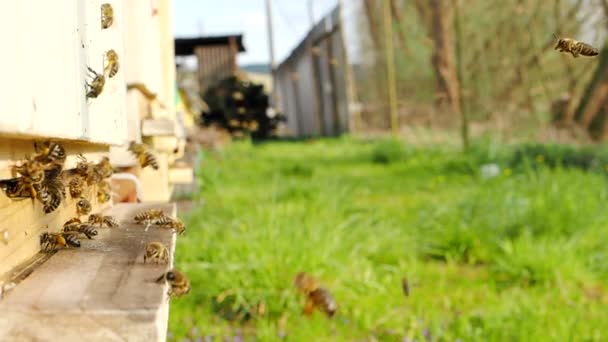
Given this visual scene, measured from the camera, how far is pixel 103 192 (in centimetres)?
179

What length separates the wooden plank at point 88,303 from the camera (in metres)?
0.76

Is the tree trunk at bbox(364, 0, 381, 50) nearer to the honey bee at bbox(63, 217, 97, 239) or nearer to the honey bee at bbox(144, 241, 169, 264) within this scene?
the honey bee at bbox(63, 217, 97, 239)

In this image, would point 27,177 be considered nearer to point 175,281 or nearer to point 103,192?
point 175,281

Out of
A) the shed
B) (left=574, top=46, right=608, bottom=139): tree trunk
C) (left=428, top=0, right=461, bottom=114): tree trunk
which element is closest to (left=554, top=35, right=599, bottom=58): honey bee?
(left=574, top=46, right=608, bottom=139): tree trunk

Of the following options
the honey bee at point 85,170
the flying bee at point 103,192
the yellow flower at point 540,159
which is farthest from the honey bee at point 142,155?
the yellow flower at point 540,159

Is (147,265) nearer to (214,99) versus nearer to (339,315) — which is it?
(339,315)

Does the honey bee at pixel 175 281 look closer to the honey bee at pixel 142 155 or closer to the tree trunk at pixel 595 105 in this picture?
the honey bee at pixel 142 155

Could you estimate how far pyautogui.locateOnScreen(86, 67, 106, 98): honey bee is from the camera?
122cm

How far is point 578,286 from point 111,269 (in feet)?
11.3

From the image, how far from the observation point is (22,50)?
83 cm

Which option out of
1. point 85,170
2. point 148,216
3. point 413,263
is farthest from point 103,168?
point 413,263

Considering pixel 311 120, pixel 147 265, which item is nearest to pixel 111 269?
pixel 147 265

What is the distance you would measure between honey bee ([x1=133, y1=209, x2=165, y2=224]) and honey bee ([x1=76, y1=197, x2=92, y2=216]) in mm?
110

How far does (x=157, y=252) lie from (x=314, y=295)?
215 centimetres
